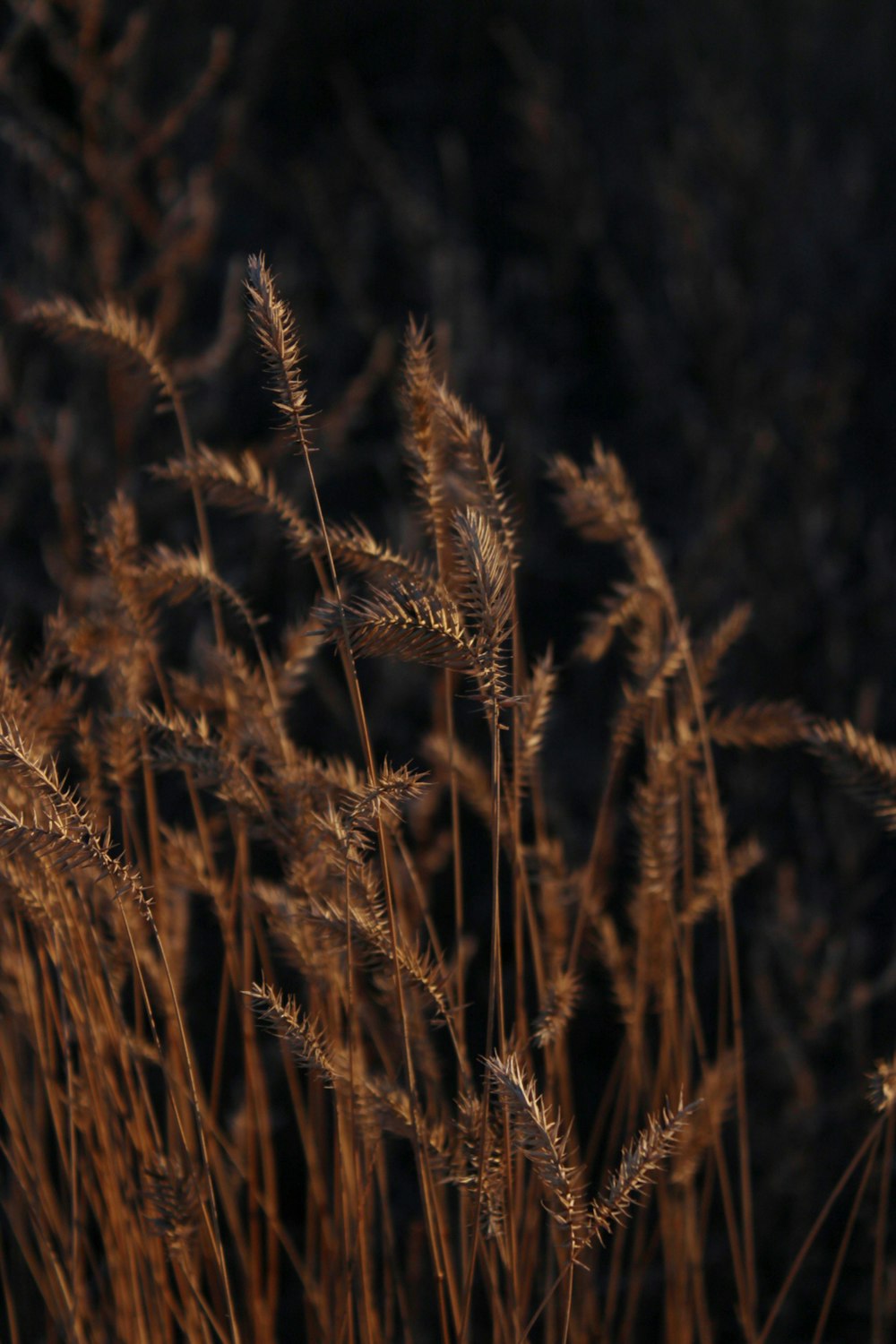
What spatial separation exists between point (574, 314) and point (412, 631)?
3206 mm

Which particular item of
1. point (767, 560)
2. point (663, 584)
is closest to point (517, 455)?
point (767, 560)

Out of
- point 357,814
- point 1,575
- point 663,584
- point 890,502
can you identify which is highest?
point 890,502

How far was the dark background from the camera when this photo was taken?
2162 millimetres

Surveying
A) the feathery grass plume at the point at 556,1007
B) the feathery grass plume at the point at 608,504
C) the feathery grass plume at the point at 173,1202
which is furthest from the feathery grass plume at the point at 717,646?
the feathery grass plume at the point at 173,1202

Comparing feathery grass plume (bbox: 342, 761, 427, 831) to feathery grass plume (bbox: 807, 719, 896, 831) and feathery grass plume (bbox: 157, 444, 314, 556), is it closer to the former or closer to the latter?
feathery grass plume (bbox: 157, 444, 314, 556)

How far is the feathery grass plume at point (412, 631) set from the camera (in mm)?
705

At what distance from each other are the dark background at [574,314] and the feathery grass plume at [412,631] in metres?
0.90

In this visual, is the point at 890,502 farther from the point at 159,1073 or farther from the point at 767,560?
the point at 159,1073

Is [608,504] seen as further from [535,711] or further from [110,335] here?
[110,335]

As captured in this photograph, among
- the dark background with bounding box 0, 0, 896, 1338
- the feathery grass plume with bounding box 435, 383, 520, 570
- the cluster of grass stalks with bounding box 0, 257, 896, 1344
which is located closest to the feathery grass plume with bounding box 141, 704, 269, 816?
the cluster of grass stalks with bounding box 0, 257, 896, 1344

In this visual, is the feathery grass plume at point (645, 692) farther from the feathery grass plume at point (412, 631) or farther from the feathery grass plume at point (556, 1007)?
the feathery grass plume at point (412, 631)

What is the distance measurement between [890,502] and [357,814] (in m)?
2.60

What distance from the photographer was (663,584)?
1.12 m

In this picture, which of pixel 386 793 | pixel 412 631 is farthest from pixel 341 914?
pixel 412 631
